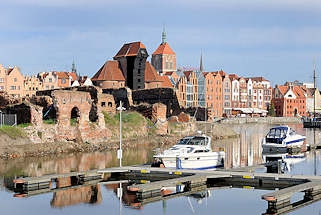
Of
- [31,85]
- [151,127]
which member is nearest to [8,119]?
[151,127]

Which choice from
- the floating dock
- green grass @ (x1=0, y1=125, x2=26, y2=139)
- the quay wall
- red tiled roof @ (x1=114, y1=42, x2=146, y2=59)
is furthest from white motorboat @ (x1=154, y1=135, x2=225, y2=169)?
the quay wall

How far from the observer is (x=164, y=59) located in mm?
166875

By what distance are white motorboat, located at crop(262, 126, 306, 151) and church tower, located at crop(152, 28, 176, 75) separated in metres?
122

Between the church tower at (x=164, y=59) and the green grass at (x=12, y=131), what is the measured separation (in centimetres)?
12725

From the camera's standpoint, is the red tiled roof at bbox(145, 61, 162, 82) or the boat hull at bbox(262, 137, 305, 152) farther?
the red tiled roof at bbox(145, 61, 162, 82)

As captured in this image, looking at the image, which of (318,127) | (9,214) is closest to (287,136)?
(9,214)

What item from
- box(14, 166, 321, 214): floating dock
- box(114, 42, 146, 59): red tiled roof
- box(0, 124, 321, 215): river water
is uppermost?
box(114, 42, 146, 59): red tiled roof

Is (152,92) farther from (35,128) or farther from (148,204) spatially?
(148,204)

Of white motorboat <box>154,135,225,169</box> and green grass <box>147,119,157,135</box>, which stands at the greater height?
green grass <box>147,119,157,135</box>

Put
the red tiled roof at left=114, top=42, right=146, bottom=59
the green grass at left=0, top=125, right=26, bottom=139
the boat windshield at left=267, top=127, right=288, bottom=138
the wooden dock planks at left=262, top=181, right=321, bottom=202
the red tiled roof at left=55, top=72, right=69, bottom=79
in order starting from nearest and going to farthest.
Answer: the wooden dock planks at left=262, top=181, right=321, bottom=202 < the green grass at left=0, top=125, right=26, bottom=139 < the boat windshield at left=267, top=127, right=288, bottom=138 < the red tiled roof at left=114, top=42, right=146, bottom=59 < the red tiled roof at left=55, top=72, right=69, bottom=79

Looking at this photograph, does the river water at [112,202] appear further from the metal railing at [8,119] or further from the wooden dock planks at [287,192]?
the metal railing at [8,119]

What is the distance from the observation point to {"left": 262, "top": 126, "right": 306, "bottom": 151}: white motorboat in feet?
137

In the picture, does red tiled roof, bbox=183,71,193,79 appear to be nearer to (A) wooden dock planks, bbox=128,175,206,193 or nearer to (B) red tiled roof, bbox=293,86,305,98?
(B) red tiled roof, bbox=293,86,305,98

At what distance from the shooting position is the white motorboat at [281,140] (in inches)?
1645
